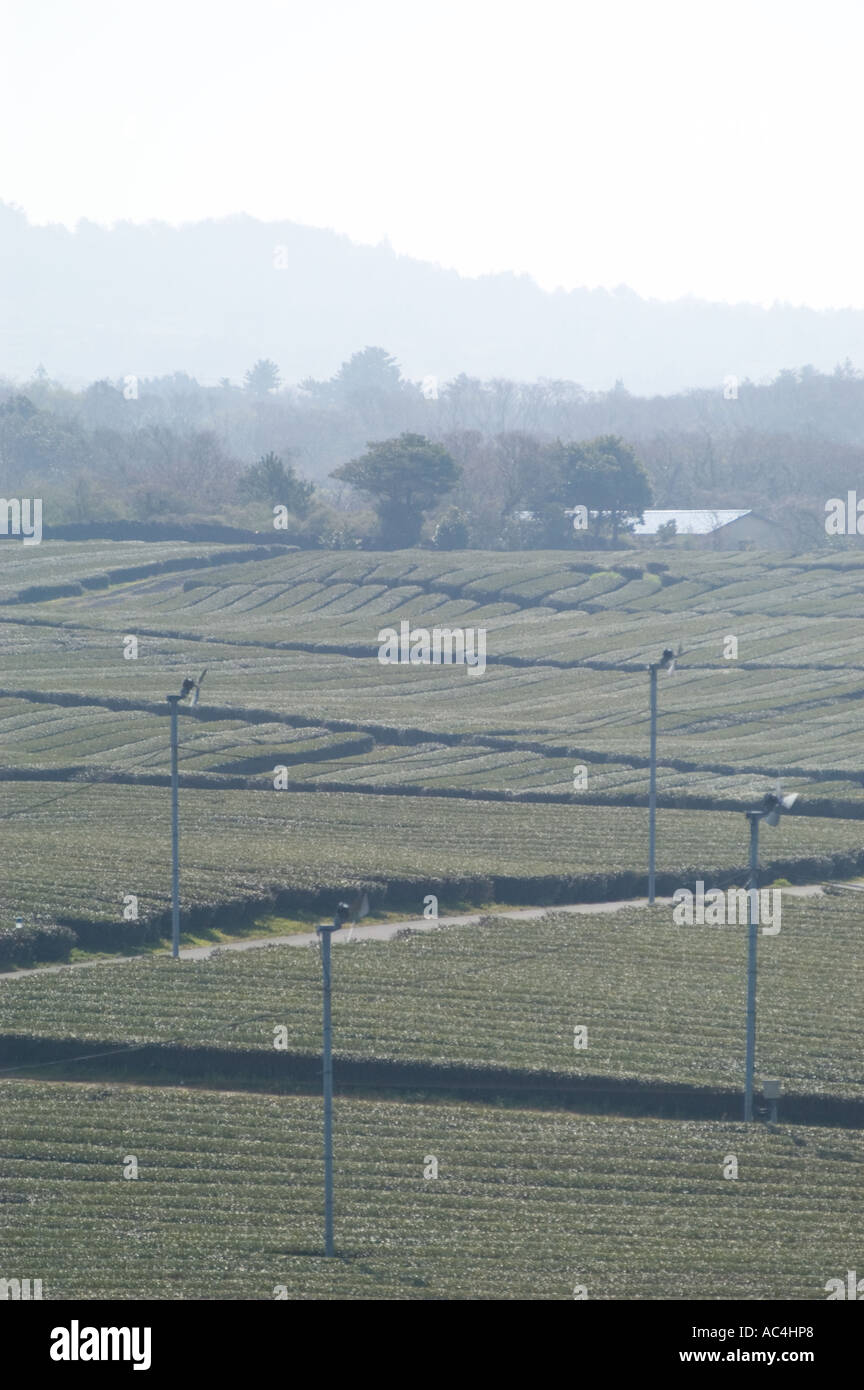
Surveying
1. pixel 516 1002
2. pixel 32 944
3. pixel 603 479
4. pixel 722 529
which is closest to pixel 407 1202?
pixel 516 1002

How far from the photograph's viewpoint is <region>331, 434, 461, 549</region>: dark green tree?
12875 centimetres

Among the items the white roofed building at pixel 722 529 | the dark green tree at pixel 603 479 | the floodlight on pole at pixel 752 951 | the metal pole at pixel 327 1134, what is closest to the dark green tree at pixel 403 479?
the dark green tree at pixel 603 479

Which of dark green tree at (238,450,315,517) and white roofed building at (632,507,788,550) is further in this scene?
white roofed building at (632,507,788,550)

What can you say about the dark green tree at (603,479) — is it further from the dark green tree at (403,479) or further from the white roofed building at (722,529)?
the dark green tree at (403,479)

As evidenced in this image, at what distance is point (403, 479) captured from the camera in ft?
426

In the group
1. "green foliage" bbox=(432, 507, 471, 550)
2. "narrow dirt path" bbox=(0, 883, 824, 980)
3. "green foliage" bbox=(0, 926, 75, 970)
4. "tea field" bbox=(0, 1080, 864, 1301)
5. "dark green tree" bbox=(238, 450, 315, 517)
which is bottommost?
"tea field" bbox=(0, 1080, 864, 1301)

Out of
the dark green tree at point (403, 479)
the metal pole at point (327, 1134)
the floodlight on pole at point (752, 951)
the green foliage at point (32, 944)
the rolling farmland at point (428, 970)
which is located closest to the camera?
the metal pole at point (327, 1134)

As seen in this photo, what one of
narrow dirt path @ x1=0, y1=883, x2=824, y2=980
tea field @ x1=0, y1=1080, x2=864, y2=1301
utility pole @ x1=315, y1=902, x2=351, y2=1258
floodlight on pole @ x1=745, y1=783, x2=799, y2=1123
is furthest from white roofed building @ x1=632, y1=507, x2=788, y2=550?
utility pole @ x1=315, y1=902, x2=351, y2=1258

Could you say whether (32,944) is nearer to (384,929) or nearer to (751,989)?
(384,929)

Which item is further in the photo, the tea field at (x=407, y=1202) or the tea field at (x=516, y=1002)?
the tea field at (x=516, y=1002)

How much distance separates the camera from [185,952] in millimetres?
45688

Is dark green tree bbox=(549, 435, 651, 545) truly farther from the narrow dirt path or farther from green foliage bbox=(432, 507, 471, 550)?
the narrow dirt path

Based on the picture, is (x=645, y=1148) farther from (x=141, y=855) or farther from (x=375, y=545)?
(x=375, y=545)

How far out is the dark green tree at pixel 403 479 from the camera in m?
129
